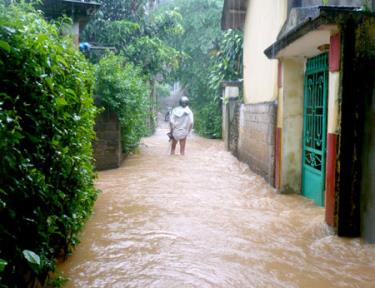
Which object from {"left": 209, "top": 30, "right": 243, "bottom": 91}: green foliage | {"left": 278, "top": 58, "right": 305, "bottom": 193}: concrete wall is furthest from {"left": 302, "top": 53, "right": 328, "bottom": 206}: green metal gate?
{"left": 209, "top": 30, "right": 243, "bottom": 91}: green foliage

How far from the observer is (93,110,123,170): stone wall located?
9.05 m

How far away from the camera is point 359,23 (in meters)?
4.38

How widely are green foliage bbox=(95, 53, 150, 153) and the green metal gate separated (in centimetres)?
421

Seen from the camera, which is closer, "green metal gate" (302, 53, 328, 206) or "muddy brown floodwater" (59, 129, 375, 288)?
"muddy brown floodwater" (59, 129, 375, 288)

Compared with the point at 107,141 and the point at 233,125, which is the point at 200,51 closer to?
the point at 233,125

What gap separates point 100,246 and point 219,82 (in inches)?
532

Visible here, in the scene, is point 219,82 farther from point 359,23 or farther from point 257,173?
point 359,23

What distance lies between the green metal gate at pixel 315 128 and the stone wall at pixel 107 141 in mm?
4379

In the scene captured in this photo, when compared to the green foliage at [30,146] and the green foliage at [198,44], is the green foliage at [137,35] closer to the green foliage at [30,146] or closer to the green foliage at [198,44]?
the green foliage at [198,44]

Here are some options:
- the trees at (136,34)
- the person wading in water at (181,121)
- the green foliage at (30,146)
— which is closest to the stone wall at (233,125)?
the person wading in water at (181,121)

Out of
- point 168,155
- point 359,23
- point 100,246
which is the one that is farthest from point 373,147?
point 168,155

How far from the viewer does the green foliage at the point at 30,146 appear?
2.32 m

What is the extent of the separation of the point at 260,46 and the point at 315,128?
3398 millimetres

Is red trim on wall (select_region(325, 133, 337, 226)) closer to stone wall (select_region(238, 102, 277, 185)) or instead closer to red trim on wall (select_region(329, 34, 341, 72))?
red trim on wall (select_region(329, 34, 341, 72))
